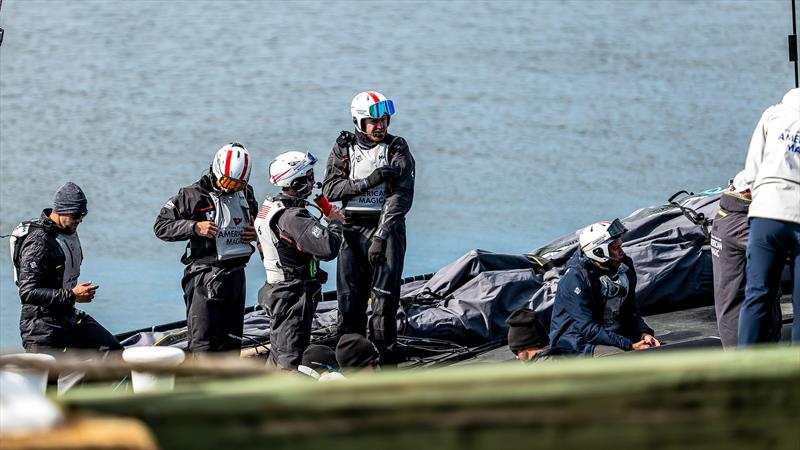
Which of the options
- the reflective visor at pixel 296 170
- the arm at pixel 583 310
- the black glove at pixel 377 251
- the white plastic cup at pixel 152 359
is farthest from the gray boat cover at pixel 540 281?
the white plastic cup at pixel 152 359

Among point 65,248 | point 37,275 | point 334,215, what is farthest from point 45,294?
point 334,215

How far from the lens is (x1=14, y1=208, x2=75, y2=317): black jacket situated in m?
7.67

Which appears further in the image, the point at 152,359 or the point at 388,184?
the point at 388,184

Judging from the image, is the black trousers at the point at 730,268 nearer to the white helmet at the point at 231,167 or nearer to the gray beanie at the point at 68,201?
the white helmet at the point at 231,167

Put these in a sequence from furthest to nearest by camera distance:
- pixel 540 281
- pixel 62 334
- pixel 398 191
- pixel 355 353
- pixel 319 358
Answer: pixel 540 281 < pixel 398 191 < pixel 62 334 < pixel 319 358 < pixel 355 353

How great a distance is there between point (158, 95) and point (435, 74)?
5489mm

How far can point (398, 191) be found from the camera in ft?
27.0

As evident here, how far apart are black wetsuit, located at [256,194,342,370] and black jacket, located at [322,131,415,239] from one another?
0.45 metres

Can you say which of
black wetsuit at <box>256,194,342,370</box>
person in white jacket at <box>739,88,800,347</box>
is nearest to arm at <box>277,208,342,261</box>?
black wetsuit at <box>256,194,342,370</box>

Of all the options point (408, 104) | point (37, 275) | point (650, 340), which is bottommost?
point (650, 340)

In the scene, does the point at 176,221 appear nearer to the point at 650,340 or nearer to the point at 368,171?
the point at 368,171

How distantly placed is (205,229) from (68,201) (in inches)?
30.2

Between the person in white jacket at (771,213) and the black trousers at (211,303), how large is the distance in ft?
10.2

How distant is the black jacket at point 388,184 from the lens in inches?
322
